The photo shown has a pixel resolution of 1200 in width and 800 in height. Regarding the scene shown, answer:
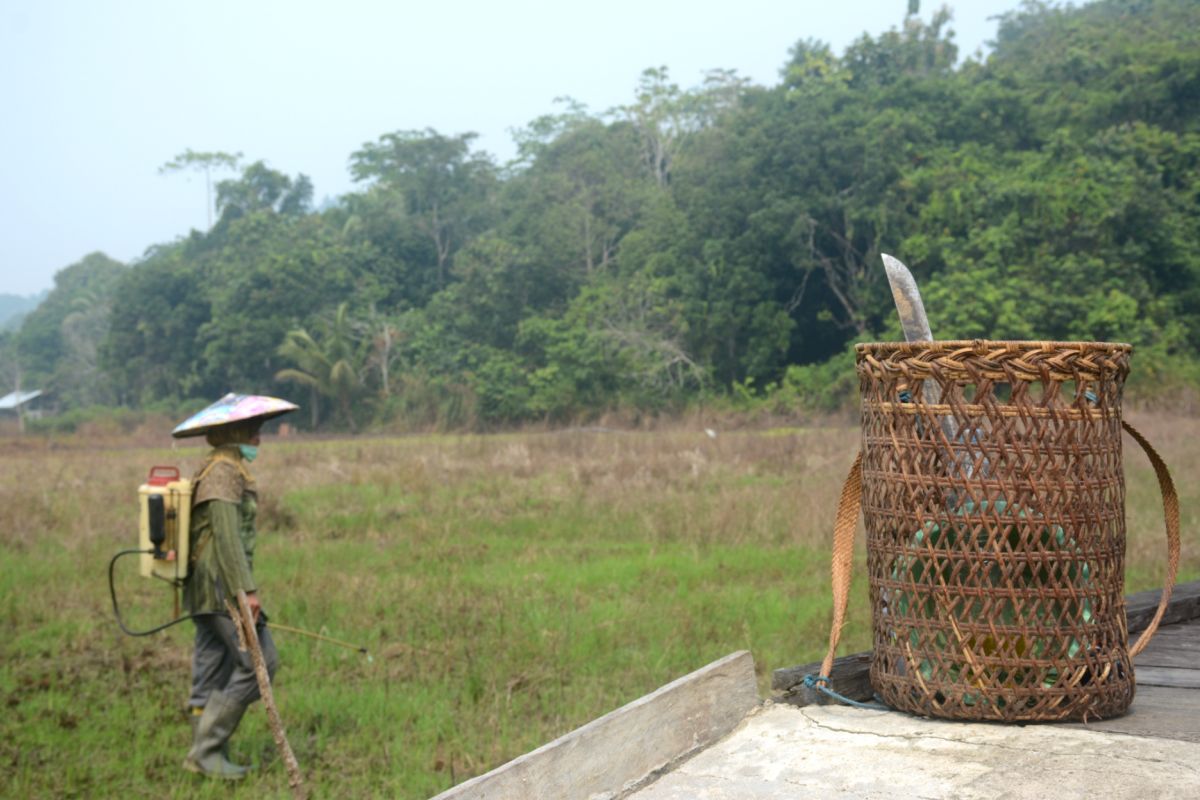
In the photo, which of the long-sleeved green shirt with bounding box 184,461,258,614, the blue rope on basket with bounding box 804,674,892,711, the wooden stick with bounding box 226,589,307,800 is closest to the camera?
the blue rope on basket with bounding box 804,674,892,711

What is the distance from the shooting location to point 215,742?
5055 mm

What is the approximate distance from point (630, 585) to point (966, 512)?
6105mm

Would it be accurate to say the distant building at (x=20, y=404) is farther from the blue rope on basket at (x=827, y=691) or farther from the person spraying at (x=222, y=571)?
the blue rope on basket at (x=827, y=691)

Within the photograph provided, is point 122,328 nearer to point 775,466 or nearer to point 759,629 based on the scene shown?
point 775,466

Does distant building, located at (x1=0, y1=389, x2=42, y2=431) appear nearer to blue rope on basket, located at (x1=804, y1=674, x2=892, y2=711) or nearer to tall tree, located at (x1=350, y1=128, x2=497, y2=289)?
tall tree, located at (x1=350, y1=128, x2=497, y2=289)

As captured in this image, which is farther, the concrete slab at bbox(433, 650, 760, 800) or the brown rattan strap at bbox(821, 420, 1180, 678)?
the brown rattan strap at bbox(821, 420, 1180, 678)

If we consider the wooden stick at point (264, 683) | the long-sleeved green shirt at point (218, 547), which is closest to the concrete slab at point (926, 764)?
the wooden stick at point (264, 683)

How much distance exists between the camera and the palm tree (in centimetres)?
3619

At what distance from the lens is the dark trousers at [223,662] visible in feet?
16.7

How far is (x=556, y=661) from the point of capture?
21.7 feet

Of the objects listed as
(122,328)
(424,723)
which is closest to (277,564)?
(424,723)

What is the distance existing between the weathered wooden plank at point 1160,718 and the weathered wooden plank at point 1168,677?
0.28 ft

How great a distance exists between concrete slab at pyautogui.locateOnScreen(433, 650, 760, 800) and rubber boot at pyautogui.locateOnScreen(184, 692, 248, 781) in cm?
302

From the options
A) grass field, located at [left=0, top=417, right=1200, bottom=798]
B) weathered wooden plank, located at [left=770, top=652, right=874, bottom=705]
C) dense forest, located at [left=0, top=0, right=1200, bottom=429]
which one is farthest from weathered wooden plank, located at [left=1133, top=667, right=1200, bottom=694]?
dense forest, located at [left=0, top=0, right=1200, bottom=429]
